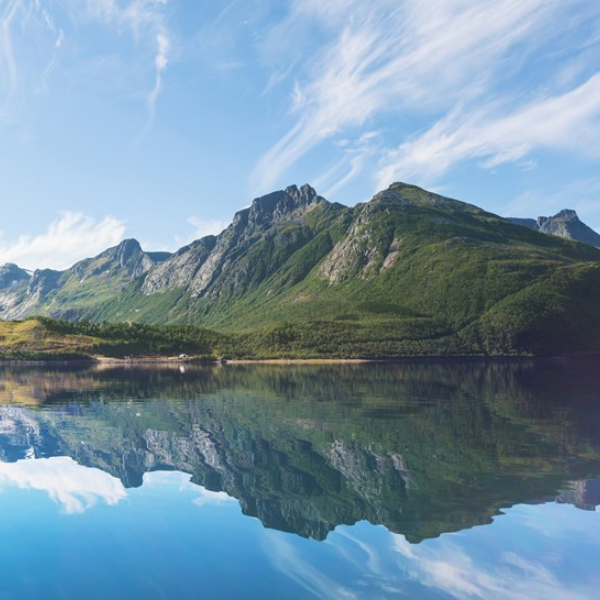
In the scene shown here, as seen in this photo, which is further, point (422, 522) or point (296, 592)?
point (422, 522)

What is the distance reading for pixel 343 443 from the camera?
208ft

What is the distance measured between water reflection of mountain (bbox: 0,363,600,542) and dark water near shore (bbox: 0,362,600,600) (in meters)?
0.29

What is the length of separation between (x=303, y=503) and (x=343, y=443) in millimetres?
21651

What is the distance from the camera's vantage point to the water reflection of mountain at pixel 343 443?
42.7 meters

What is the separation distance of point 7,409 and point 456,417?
7821cm

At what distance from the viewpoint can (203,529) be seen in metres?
38.0

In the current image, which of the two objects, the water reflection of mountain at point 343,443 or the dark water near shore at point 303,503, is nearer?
the dark water near shore at point 303,503

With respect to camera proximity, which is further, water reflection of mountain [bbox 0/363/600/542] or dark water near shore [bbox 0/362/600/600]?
water reflection of mountain [bbox 0/363/600/542]

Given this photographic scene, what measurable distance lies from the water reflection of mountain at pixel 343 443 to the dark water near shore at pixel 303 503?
0.29m

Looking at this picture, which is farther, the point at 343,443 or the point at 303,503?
the point at 343,443

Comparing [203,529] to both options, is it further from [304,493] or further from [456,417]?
[456,417]

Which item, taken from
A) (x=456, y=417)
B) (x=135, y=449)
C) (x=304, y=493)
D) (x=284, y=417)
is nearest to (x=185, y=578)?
(x=304, y=493)

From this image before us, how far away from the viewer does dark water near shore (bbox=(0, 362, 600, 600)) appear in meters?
30.2

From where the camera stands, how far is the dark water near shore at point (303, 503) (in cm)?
3022
